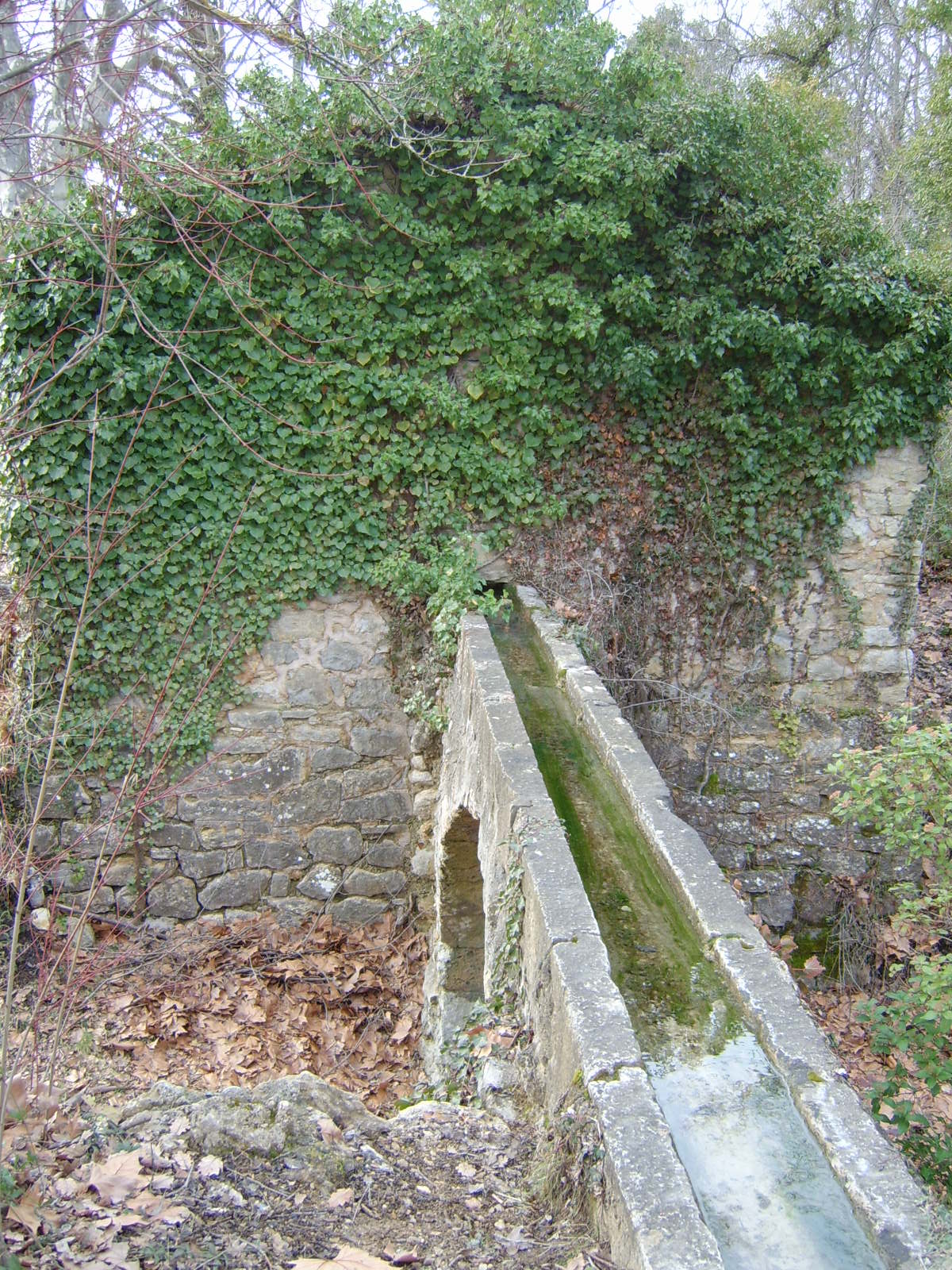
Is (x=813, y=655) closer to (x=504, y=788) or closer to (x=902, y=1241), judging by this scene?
(x=504, y=788)

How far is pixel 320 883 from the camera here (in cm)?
640

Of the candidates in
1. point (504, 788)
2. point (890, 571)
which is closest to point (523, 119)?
point (890, 571)

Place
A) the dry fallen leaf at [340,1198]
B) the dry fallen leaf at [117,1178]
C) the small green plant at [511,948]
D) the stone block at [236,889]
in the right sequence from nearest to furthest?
the dry fallen leaf at [117,1178]
the dry fallen leaf at [340,1198]
the small green plant at [511,948]
the stone block at [236,889]

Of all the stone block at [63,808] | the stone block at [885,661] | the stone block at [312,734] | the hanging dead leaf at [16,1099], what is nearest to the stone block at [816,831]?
the stone block at [885,661]

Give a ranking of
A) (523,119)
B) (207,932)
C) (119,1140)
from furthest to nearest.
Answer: (207,932) < (523,119) < (119,1140)

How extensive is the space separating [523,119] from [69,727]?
15.8 feet

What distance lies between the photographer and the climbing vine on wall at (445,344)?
18.5 ft

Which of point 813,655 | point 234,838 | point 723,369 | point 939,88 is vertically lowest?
point 234,838

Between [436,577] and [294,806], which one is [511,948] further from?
[294,806]

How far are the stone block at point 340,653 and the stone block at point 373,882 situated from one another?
4.79 ft

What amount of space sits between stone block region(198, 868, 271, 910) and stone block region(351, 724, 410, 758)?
3.58 feet

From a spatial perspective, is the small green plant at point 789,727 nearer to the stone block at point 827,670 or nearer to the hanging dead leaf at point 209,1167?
the stone block at point 827,670

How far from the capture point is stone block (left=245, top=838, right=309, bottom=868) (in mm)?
6348

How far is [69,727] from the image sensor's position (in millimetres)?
5922
